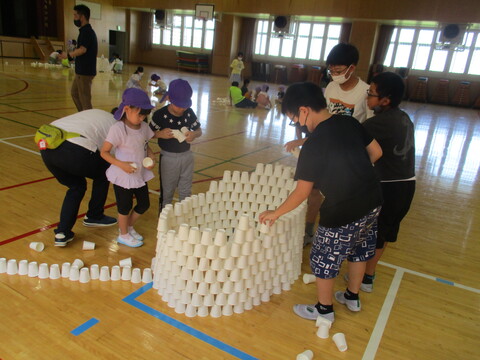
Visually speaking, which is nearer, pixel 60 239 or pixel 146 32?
pixel 60 239

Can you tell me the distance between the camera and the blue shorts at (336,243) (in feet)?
6.81

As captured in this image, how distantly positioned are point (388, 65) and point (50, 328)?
66.3 feet

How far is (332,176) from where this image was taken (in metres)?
1.96

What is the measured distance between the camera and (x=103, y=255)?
9.02ft

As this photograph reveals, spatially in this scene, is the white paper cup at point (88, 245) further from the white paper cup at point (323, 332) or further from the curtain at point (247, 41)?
the curtain at point (247, 41)

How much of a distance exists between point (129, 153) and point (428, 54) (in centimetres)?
1941

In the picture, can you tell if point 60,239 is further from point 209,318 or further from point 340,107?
point 340,107

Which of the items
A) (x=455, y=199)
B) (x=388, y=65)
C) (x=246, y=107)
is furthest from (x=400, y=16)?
(x=455, y=199)

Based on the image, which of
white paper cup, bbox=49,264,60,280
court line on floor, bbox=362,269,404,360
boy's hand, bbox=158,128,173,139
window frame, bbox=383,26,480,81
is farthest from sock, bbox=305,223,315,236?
window frame, bbox=383,26,480,81

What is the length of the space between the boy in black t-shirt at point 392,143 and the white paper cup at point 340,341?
773 mm

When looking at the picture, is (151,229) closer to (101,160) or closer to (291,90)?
(101,160)

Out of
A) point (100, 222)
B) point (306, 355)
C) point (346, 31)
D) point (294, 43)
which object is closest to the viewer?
point (306, 355)

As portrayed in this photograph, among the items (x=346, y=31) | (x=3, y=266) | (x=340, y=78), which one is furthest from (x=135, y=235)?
(x=346, y=31)

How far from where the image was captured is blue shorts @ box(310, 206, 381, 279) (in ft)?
6.81
